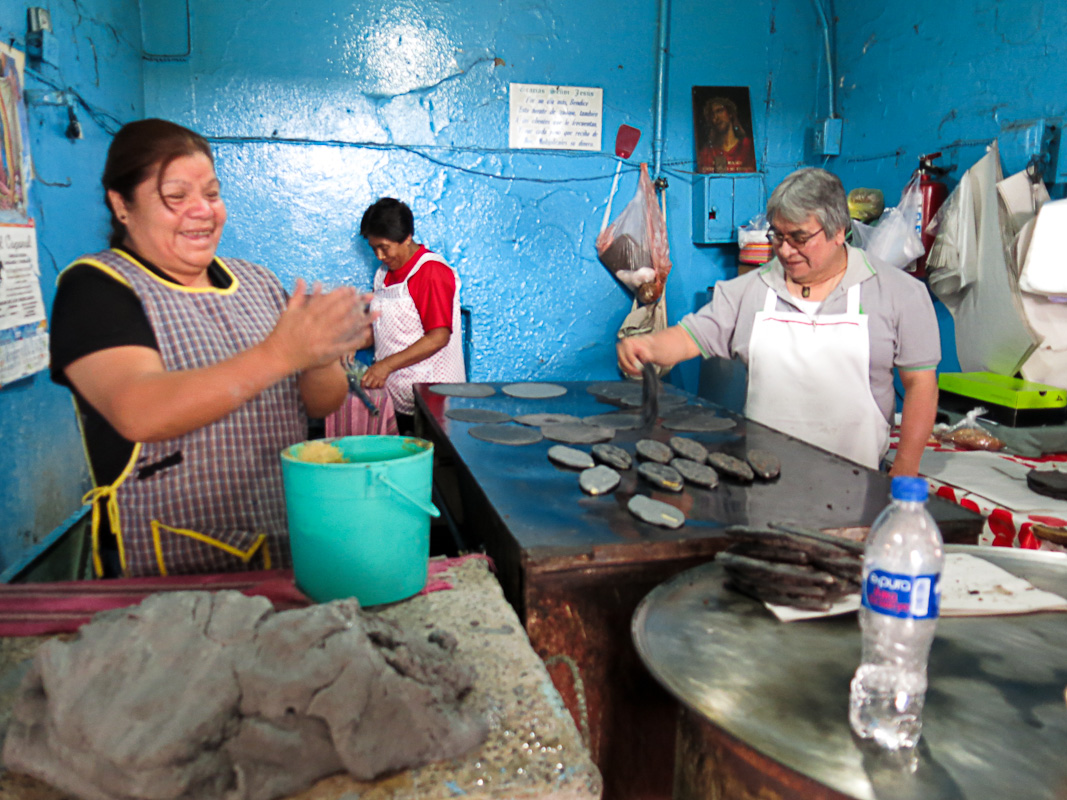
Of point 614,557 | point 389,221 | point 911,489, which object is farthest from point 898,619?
point 389,221

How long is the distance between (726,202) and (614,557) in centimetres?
379

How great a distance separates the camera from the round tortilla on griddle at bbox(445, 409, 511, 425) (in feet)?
8.03

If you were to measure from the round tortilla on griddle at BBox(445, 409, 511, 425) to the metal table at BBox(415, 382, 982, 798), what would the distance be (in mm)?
680

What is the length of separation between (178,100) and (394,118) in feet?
3.94

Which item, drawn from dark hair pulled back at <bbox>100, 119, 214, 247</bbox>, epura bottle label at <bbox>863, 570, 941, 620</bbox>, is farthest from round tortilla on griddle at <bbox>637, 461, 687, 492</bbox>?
dark hair pulled back at <bbox>100, 119, 214, 247</bbox>

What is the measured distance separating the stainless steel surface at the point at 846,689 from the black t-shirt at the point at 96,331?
961 mm

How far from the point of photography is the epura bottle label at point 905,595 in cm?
88

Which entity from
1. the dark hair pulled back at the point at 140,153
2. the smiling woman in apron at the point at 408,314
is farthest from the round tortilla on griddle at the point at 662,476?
the smiling woman in apron at the point at 408,314

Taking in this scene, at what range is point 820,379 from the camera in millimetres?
2342

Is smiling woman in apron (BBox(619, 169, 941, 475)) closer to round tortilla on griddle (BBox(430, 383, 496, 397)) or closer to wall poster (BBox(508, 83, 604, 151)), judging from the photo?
round tortilla on griddle (BBox(430, 383, 496, 397))

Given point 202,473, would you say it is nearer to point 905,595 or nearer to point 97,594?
point 97,594

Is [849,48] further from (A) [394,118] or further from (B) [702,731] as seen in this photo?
(B) [702,731]

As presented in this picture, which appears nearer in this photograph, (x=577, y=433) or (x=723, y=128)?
(x=577, y=433)

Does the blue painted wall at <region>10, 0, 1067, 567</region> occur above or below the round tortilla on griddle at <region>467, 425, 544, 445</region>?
above
